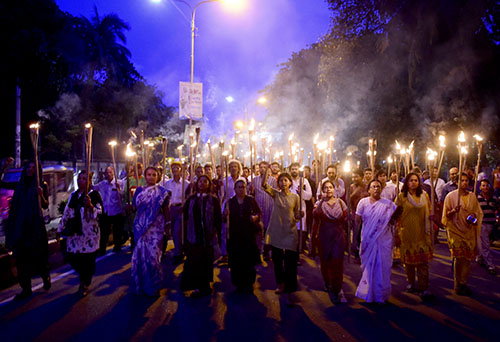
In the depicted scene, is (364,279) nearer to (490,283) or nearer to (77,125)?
(490,283)

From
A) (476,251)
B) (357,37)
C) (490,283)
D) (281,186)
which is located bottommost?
(490,283)

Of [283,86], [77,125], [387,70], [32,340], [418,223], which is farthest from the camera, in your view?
[283,86]

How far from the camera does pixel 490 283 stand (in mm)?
6168

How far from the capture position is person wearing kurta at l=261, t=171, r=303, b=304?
548cm

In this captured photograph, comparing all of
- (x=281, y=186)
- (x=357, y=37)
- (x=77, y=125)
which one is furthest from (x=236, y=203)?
(x=77, y=125)

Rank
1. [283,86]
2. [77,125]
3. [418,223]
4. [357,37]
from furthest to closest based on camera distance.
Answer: [283,86] → [77,125] → [357,37] → [418,223]

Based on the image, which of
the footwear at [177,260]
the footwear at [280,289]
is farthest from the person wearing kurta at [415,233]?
the footwear at [177,260]

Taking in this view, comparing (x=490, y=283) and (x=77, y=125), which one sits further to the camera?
(x=77, y=125)

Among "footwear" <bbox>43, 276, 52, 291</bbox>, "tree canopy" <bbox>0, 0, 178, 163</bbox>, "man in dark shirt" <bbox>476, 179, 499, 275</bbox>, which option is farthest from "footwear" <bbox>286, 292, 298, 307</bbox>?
"tree canopy" <bbox>0, 0, 178, 163</bbox>

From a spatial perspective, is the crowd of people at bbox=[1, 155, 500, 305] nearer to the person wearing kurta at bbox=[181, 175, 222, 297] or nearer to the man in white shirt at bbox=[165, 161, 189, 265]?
the person wearing kurta at bbox=[181, 175, 222, 297]

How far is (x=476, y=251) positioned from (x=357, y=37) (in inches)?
597

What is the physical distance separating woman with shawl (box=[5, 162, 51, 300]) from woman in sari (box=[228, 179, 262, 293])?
2.83 meters

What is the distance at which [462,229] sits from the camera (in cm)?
575

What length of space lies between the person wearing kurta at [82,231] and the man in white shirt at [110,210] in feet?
9.16
